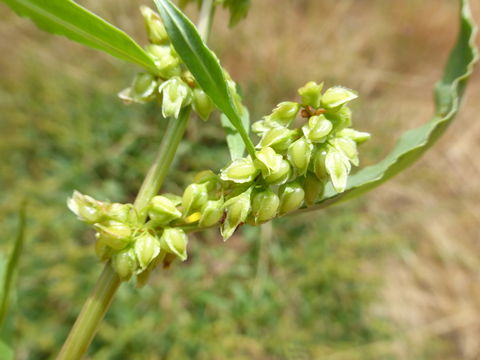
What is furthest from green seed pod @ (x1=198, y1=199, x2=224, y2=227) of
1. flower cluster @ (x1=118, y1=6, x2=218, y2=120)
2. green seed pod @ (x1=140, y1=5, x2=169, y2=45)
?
green seed pod @ (x1=140, y1=5, x2=169, y2=45)

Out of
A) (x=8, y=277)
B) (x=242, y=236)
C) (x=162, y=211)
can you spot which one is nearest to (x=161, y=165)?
(x=162, y=211)

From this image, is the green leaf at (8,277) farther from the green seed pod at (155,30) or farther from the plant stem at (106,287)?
the green seed pod at (155,30)

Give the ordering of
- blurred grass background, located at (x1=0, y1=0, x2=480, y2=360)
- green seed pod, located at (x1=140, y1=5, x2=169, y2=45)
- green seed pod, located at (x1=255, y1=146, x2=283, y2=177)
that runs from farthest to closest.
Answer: blurred grass background, located at (x1=0, y1=0, x2=480, y2=360), green seed pod, located at (x1=140, y1=5, x2=169, y2=45), green seed pod, located at (x1=255, y1=146, x2=283, y2=177)

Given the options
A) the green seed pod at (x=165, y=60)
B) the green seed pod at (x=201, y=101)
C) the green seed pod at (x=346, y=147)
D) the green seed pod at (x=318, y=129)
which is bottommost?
the green seed pod at (x=346, y=147)

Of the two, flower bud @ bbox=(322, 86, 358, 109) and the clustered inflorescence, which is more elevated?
flower bud @ bbox=(322, 86, 358, 109)

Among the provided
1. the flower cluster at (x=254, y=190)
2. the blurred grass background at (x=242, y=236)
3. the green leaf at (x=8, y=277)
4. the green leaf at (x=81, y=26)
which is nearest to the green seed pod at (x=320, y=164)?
the flower cluster at (x=254, y=190)

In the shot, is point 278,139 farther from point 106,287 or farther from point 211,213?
point 106,287

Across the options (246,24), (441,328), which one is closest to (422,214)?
(441,328)

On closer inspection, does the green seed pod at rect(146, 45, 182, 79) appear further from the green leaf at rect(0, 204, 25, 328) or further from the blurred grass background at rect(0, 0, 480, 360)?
the blurred grass background at rect(0, 0, 480, 360)
